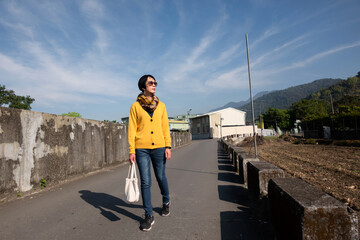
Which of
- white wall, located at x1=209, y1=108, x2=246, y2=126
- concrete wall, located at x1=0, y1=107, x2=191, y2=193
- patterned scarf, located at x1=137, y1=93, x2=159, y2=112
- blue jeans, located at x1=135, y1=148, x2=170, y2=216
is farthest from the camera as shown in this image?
white wall, located at x1=209, y1=108, x2=246, y2=126

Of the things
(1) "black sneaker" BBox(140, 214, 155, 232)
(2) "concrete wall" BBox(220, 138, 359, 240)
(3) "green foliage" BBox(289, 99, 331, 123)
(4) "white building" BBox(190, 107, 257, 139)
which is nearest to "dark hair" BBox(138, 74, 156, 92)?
(1) "black sneaker" BBox(140, 214, 155, 232)

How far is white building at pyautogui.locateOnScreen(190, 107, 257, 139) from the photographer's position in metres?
63.8

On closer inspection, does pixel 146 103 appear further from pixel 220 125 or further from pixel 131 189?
pixel 220 125

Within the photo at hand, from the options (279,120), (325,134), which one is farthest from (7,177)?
(279,120)

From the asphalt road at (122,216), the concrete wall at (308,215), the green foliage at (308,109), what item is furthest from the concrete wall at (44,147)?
the green foliage at (308,109)

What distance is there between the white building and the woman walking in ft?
186

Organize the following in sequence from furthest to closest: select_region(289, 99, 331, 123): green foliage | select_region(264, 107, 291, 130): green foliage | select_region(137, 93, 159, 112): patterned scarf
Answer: select_region(264, 107, 291, 130): green foliage, select_region(289, 99, 331, 123): green foliage, select_region(137, 93, 159, 112): patterned scarf

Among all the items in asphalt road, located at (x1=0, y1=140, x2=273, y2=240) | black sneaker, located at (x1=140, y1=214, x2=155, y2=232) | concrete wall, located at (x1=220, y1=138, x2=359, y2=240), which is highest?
concrete wall, located at (x1=220, y1=138, x2=359, y2=240)

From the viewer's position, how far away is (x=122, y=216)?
326 centimetres

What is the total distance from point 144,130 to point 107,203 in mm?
1779

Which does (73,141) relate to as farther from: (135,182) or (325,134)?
(325,134)

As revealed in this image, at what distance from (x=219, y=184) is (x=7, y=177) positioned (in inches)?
172

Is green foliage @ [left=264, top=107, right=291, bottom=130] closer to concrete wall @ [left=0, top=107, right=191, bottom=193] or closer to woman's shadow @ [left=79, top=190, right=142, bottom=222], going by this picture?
concrete wall @ [left=0, top=107, right=191, bottom=193]

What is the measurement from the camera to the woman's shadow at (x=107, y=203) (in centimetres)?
329
